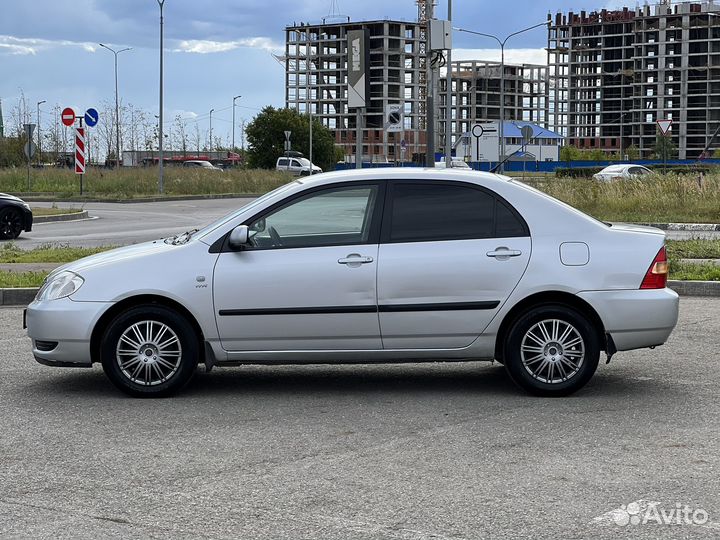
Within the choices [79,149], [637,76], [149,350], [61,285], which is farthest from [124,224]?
[637,76]

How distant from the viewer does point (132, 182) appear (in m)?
50.0

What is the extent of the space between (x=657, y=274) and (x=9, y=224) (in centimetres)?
1805

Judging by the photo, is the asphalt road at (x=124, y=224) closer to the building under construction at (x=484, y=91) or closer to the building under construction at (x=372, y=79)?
the building under construction at (x=372, y=79)

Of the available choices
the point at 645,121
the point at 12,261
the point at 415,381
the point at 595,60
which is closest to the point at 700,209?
the point at 12,261

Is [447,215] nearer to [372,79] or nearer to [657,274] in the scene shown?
[657,274]

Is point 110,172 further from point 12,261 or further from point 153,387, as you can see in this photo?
point 153,387

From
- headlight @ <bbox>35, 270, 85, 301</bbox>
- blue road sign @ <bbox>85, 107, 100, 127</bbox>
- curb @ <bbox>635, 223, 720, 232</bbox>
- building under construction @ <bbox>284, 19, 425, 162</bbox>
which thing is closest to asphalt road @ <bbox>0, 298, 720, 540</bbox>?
headlight @ <bbox>35, 270, 85, 301</bbox>

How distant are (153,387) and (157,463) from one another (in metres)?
1.76

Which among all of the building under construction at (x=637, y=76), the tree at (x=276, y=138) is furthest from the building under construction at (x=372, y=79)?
the tree at (x=276, y=138)

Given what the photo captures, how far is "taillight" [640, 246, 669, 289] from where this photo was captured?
310 inches

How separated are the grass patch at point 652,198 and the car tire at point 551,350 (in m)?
21.4

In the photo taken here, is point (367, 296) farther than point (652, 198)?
No

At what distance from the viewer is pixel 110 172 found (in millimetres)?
53781

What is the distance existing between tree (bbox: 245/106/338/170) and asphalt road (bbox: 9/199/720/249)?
69136 mm
